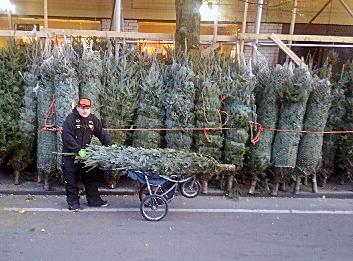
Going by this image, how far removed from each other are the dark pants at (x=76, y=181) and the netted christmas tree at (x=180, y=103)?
147cm

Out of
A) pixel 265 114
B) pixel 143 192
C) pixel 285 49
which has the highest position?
pixel 285 49

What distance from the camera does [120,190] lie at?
7.25 m

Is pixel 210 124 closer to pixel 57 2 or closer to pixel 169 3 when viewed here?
pixel 169 3

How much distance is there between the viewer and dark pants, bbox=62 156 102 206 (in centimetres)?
630

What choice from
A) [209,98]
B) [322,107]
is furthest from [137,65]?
[322,107]

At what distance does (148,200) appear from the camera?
598 centimetres

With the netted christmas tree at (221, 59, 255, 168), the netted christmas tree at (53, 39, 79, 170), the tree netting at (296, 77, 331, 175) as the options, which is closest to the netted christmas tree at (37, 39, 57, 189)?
the netted christmas tree at (53, 39, 79, 170)

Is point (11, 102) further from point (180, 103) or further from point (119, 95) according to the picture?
point (180, 103)

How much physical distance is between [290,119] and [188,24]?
→ 2.70m

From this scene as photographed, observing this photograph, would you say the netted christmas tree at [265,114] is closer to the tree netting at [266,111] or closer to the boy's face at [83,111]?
the tree netting at [266,111]

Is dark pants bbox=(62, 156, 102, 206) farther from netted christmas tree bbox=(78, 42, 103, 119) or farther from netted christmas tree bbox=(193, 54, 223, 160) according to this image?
netted christmas tree bbox=(193, 54, 223, 160)

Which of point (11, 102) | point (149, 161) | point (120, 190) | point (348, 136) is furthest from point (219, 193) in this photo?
point (11, 102)

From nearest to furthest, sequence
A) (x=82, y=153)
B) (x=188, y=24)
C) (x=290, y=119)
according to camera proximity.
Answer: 1. (x=82, y=153)
2. (x=290, y=119)
3. (x=188, y=24)

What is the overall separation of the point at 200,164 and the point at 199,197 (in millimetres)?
1474
